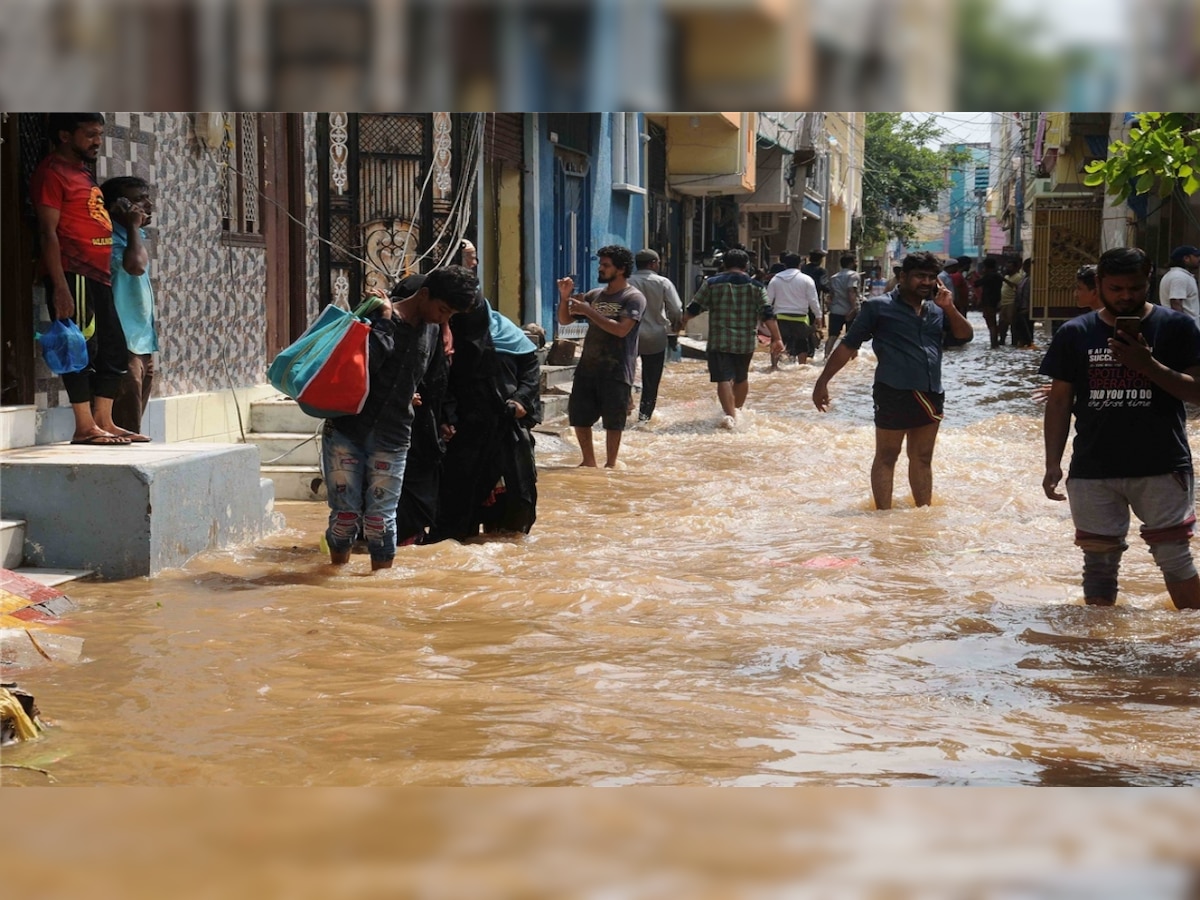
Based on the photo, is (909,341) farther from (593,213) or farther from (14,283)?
(593,213)

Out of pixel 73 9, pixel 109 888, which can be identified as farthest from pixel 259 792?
pixel 73 9

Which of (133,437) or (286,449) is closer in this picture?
(133,437)

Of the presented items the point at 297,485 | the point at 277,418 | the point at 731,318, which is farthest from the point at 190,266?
the point at 731,318

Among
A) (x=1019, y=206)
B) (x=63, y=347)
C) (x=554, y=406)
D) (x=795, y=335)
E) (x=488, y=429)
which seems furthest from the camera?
(x=1019, y=206)

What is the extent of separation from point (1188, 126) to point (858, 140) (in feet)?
182

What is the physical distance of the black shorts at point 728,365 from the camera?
14.9 meters

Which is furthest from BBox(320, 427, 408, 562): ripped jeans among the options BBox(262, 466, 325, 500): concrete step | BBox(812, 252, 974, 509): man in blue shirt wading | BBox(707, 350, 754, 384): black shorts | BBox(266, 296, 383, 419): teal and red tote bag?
BBox(707, 350, 754, 384): black shorts

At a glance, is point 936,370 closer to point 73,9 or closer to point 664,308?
point 664,308

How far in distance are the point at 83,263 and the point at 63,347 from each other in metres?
0.54

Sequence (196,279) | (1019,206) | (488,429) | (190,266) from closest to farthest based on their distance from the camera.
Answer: (488,429), (190,266), (196,279), (1019,206)

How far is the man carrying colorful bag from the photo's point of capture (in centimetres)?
686

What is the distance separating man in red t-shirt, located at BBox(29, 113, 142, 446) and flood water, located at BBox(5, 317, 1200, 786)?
3.62ft

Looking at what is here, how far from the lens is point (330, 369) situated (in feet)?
21.7

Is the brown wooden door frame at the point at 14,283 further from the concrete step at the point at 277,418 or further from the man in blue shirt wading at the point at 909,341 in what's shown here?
the man in blue shirt wading at the point at 909,341
